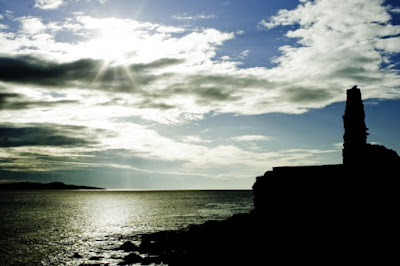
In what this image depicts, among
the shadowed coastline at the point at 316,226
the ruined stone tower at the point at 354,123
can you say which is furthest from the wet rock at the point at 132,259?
the ruined stone tower at the point at 354,123

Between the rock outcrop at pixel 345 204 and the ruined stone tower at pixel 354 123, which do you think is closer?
the rock outcrop at pixel 345 204

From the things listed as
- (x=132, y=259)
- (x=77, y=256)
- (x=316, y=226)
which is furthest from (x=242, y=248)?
(x=77, y=256)

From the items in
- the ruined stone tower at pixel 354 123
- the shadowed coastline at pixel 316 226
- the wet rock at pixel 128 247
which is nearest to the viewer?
the shadowed coastline at pixel 316 226

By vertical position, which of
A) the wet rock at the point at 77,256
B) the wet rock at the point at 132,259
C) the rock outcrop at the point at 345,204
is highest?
the rock outcrop at the point at 345,204

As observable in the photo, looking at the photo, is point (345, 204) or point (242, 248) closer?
point (345, 204)

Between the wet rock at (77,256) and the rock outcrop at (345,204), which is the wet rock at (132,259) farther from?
the rock outcrop at (345,204)

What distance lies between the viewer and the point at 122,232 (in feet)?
186

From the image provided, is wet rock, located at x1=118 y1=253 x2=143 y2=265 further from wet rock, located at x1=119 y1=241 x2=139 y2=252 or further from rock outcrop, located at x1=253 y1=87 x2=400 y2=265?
rock outcrop, located at x1=253 y1=87 x2=400 y2=265

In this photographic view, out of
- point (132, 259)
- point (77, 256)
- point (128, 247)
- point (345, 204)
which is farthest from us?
point (128, 247)

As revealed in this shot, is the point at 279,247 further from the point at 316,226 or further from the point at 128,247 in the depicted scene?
the point at 128,247

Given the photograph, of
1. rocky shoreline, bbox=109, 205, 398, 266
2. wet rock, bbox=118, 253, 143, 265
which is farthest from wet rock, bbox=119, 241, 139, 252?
wet rock, bbox=118, 253, 143, 265

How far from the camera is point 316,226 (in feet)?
115

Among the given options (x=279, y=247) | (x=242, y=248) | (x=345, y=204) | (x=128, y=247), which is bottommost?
(x=128, y=247)

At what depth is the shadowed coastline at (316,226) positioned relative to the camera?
97.9ft
